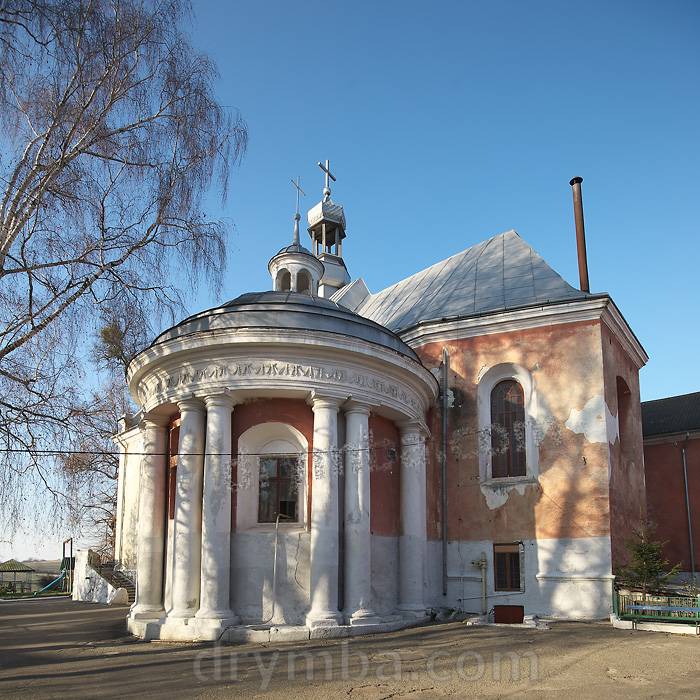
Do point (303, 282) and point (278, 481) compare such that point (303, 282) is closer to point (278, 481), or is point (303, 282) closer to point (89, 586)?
point (278, 481)

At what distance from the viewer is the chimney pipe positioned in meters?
20.8

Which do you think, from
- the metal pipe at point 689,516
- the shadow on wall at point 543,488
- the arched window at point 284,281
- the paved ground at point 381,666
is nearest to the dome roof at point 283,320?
the shadow on wall at point 543,488

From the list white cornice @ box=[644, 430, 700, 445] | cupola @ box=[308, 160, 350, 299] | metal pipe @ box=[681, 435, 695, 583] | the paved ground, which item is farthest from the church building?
cupola @ box=[308, 160, 350, 299]

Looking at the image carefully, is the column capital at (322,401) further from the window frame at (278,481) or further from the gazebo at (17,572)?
the gazebo at (17,572)

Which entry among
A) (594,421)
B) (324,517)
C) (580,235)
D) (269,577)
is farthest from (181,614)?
Result: (580,235)

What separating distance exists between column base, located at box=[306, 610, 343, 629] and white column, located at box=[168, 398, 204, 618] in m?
2.40

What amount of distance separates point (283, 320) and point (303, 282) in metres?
6.15

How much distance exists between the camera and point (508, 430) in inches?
779

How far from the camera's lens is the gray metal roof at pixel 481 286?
68.7 ft

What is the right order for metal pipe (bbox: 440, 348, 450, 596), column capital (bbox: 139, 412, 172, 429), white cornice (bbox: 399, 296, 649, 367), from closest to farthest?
column capital (bbox: 139, 412, 172, 429) < white cornice (bbox: 399, 296, 649, 367) < metal pipe (bbox: 440, 348, 450, 596)

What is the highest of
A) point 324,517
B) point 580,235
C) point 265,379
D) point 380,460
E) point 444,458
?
point 580,235

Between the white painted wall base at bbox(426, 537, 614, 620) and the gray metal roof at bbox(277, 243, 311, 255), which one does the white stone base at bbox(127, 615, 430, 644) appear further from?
the gray metal roof at bbox(277, 243, 311, 255)

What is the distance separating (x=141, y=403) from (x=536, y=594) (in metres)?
11.1

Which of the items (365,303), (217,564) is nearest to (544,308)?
(217,564)
